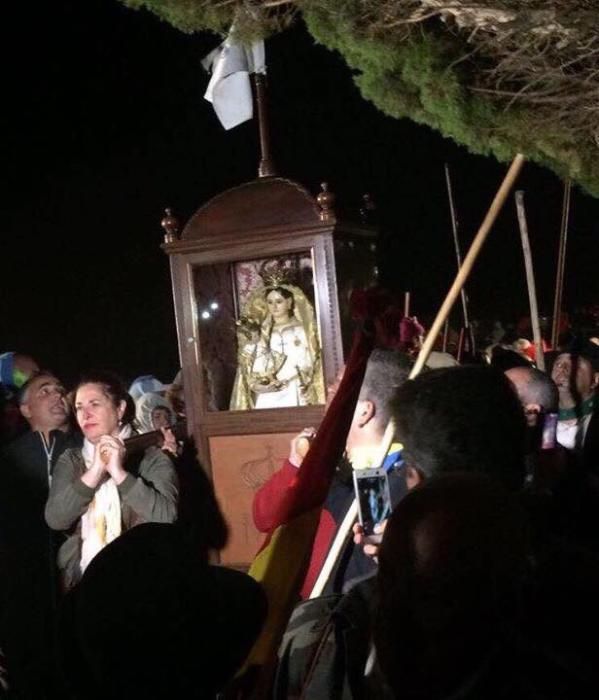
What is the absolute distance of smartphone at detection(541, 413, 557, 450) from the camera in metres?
3.61

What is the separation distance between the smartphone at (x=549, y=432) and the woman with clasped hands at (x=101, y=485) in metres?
1.65

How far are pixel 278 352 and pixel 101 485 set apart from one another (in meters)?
1.53

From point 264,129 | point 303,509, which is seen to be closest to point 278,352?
point 264,129

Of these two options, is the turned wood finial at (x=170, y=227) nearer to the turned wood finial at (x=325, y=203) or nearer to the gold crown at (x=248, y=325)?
the gold crown at (x=248, y=325)

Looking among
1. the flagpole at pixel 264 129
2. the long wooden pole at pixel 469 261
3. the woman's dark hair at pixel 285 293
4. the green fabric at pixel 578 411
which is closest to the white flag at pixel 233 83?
the flagpole at pixel 264 129

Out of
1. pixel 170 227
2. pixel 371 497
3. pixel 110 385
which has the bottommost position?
pixel 371 497

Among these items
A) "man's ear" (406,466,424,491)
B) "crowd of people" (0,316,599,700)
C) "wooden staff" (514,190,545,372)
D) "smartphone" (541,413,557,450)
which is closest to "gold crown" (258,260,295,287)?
"wooden staff" (514,190,545,372)

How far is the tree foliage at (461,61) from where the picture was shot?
309 centimetres

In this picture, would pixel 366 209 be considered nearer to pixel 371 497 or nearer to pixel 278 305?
pixel 278 305

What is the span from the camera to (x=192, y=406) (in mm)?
5379

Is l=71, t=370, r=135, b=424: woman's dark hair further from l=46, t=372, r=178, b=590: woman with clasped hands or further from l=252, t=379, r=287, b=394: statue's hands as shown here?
l=252, t=379, r=287, b=394: statue's hands

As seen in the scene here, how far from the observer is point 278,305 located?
5.38 metres

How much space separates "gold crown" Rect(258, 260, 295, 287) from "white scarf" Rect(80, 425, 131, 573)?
1602 millimetres

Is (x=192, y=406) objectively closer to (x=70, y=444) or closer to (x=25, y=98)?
(x=70, y=444)
